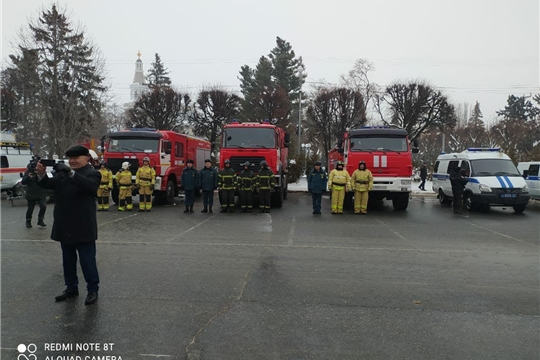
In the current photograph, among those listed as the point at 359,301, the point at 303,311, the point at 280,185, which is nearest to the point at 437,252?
the point at 359,301

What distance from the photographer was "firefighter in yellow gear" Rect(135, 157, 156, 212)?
14.7m

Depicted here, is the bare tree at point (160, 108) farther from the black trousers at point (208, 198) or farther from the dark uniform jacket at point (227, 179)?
the dark uniform jacket at point (227, 179)

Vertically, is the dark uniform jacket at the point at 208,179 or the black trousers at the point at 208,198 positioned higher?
the dark uniform jacket at the point at 208,179

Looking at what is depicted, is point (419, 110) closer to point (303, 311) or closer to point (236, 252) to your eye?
point (236, 252)

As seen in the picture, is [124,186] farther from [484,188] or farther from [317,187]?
[484,188]

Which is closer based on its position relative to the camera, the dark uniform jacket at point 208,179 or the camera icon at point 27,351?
the camera icon at point 27,351

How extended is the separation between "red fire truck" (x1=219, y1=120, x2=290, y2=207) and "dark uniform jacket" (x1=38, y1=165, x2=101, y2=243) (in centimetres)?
1006

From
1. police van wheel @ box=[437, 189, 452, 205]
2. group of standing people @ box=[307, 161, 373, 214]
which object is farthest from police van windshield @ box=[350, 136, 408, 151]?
police van wheel @ box=[437, 189, 452, 205]

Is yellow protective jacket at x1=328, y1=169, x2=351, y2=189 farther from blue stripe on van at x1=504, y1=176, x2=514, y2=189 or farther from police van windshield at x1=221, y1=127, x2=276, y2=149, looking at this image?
blue stripe on van at x1=504, y1=176, x2=514, y2=189

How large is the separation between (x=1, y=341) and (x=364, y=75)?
39.3 m

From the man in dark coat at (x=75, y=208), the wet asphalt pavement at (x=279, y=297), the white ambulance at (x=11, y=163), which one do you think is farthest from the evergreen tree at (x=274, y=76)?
the man in dark coat at (x=75, y=208)

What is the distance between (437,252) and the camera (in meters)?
8.44

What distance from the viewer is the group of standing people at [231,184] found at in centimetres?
1434

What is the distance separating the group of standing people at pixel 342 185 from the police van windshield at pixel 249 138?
2193mm
